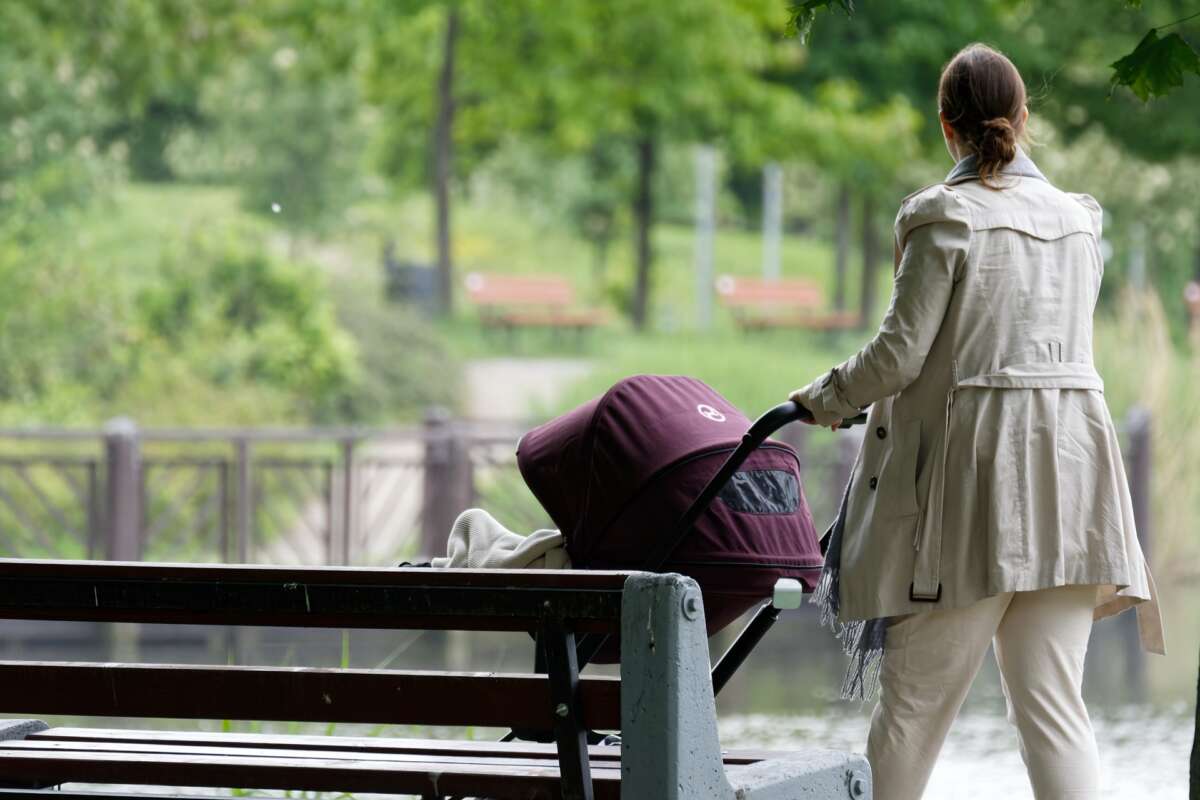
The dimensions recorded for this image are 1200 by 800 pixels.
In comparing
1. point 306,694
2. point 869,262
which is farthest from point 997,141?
point 869,262

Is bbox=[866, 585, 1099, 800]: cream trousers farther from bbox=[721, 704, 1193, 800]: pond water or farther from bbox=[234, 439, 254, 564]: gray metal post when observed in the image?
bbox=[234, 439, 254, 564]: gray metal post

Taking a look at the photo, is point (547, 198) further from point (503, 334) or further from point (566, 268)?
point (503, 334)

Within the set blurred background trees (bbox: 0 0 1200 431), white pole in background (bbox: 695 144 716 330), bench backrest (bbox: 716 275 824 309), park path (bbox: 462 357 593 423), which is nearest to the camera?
blurred background trees (bbox: 0 0 1200 431)

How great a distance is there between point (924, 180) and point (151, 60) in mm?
15138

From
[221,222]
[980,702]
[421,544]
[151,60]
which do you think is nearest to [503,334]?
[221,222]

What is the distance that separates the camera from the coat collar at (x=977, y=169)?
11.8 ft

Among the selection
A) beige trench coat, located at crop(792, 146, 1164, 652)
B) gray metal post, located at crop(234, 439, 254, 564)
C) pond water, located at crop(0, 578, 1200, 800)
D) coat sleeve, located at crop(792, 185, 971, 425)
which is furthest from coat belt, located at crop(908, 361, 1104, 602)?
gray metal post, located at crop(234, 439, 254, 564)

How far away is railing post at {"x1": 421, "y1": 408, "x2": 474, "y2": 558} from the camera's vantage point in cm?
1312

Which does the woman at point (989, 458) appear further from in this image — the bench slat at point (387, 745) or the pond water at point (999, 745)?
the pond water at point (999, 745)

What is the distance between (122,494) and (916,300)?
31.9 ft

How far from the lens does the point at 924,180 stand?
30.9 metres

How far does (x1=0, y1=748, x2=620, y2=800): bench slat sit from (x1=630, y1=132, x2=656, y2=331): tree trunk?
24020mm

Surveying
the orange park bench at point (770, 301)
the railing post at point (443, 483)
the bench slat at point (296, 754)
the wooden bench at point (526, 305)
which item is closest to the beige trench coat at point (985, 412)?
the bench slat at point (296, 754)

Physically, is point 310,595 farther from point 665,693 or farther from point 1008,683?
point 1008,683
